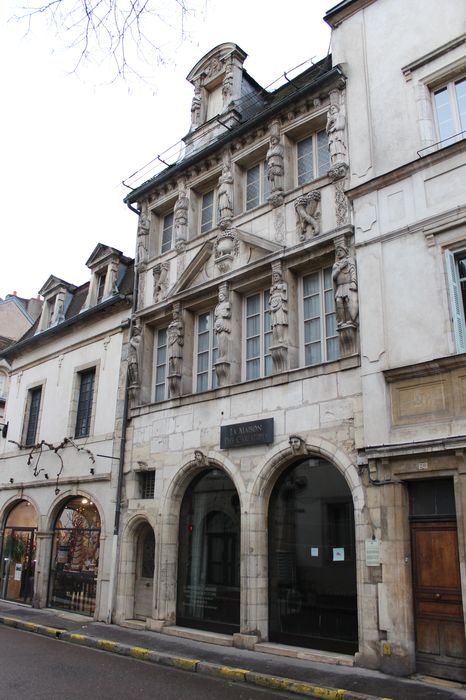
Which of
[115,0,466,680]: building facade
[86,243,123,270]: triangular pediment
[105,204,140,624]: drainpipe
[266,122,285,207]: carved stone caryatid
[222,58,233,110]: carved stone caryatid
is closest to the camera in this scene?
[115,0,466,680]: building facade

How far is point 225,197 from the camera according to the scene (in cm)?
1308

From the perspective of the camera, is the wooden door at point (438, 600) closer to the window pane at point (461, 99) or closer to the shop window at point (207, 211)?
the window pane at point (461, 99)

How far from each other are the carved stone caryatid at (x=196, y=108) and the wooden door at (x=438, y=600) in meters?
11.5

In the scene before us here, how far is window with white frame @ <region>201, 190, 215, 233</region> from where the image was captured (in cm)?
1406

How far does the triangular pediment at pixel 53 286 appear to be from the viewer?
1872 centimetres

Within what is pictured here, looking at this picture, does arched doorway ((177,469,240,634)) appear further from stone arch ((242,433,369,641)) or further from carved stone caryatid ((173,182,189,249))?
carved stone caryatid ((173,182,189,249))

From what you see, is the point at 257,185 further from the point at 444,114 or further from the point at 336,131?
the point at 444,114

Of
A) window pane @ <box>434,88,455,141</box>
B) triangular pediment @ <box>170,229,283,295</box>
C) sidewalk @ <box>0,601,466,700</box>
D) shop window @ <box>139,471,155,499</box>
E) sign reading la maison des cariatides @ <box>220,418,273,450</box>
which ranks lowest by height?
sidewalk @ <box>0,601,466,700</box>

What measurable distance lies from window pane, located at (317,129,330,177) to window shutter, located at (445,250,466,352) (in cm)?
372

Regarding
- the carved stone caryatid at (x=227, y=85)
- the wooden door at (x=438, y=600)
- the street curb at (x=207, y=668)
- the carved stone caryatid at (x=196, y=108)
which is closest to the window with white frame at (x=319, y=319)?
the wooden door at (x=438, y=600)

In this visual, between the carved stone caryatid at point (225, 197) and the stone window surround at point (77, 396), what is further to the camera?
the stone window surround at point (77, 396)

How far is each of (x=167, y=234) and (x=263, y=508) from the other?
795cm

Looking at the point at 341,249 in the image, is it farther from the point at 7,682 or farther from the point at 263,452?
the point at 7,682

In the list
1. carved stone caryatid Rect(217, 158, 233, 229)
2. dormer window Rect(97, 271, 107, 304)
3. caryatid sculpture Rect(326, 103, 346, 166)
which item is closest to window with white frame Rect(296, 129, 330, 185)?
caryatid sculpture Rect(326, 103, 346, 166)
